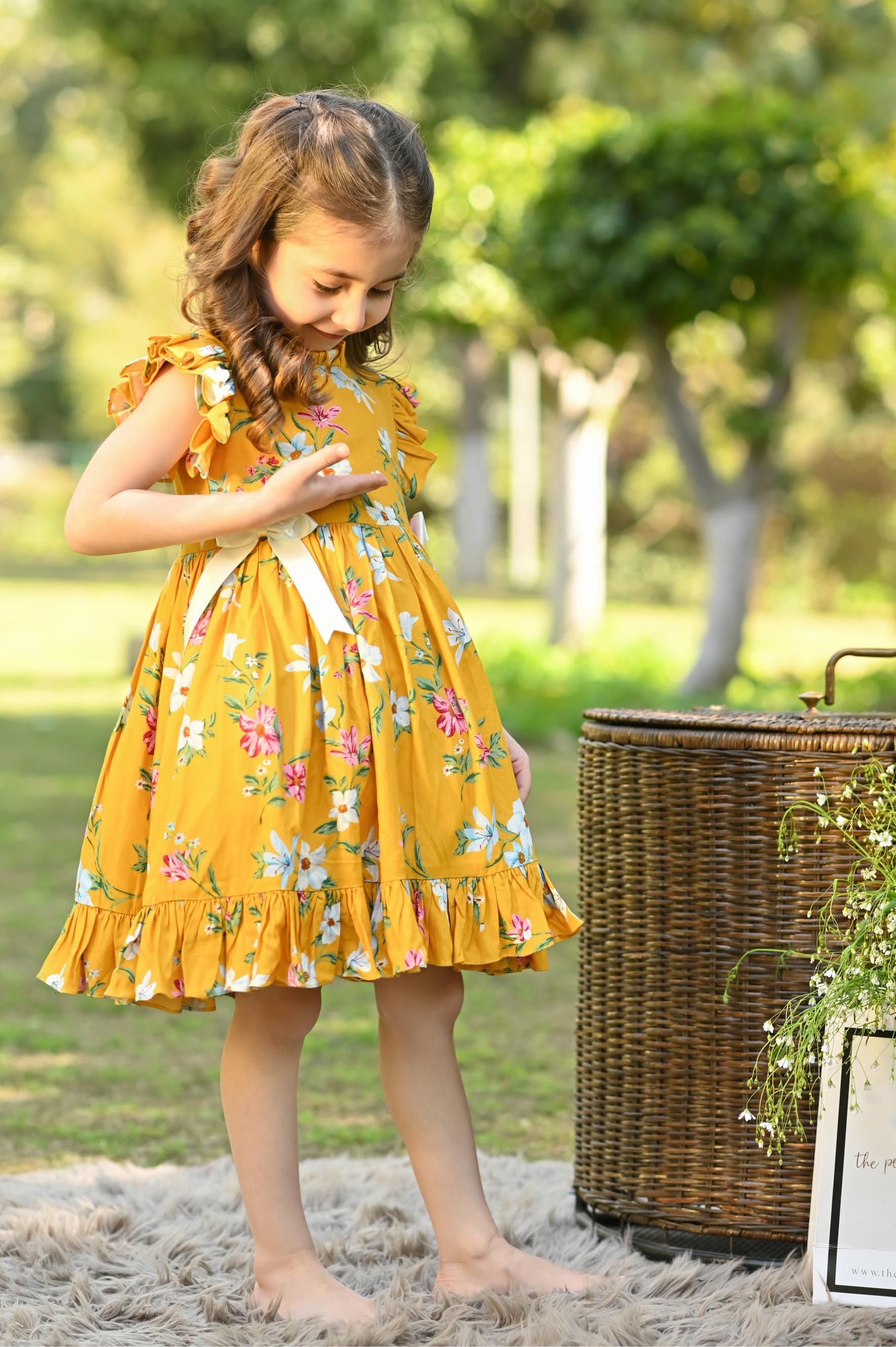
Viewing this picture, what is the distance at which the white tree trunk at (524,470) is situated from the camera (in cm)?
1856

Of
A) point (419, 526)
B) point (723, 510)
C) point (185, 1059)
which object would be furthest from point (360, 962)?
point (723, 510)

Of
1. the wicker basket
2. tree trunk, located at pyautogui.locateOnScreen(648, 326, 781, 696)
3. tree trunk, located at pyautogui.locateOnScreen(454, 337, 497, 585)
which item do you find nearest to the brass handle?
the wicker basket

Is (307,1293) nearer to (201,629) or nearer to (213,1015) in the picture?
(201,629)

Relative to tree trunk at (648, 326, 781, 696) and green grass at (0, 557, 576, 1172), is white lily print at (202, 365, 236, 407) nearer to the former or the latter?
green grass at (0, 557, 576, 1172)

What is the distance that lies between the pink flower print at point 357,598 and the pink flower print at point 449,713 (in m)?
0.12

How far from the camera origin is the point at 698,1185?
1940 millimetres

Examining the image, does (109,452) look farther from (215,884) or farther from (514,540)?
(514,540)

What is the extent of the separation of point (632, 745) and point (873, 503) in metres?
16.2

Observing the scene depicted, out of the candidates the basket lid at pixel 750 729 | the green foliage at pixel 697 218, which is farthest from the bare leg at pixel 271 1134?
the green foliage at pixel 697 218

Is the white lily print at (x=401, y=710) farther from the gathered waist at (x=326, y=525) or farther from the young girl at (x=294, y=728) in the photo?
the gathered waist at (x=326, y=525)

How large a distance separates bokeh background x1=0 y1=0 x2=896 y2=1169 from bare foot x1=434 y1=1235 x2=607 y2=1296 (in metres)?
0.58

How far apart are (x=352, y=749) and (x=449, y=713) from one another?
15cm

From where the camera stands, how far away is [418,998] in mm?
1828

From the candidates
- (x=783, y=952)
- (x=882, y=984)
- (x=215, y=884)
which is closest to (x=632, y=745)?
(x=783, y=952)
